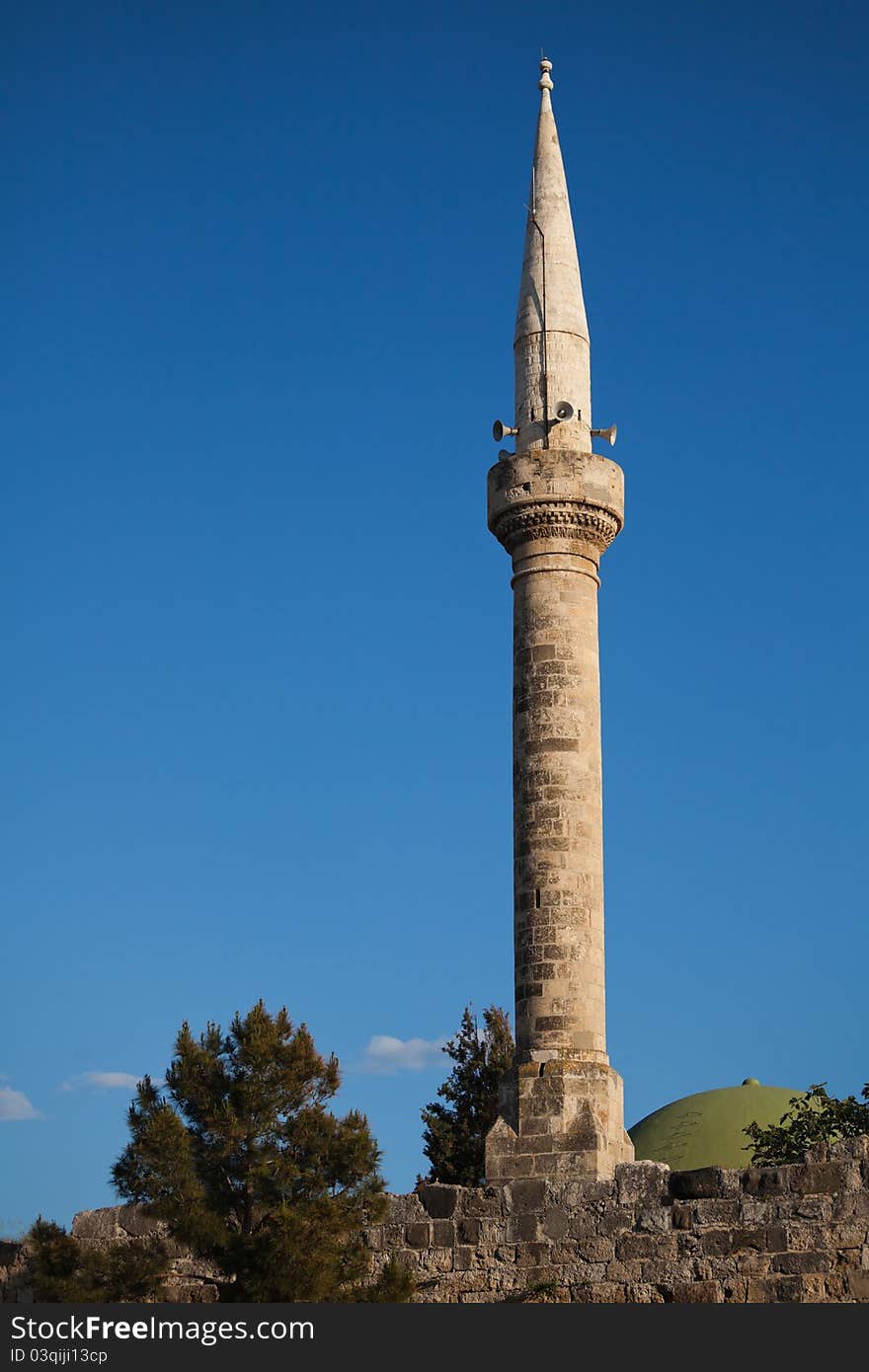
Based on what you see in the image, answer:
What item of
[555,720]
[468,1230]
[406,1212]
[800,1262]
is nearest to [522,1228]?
[468,1230]

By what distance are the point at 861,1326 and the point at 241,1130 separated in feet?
16.8

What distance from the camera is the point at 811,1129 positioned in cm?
2684

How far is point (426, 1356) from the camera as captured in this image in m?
13.7

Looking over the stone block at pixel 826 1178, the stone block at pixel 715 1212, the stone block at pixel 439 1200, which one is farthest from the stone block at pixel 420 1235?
the stone block at pixel 826 1178

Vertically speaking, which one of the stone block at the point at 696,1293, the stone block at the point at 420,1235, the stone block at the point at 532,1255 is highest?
the stone block at the point at 420,1235

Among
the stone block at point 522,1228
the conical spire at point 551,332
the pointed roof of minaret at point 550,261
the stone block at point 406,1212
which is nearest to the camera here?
the stone block at point 522,1228

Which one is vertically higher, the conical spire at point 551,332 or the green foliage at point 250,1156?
the conical spire at point 551,332

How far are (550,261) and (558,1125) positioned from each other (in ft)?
31.2

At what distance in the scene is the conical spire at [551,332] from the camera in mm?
21344

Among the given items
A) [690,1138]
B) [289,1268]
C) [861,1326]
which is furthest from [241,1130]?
[690,1138]

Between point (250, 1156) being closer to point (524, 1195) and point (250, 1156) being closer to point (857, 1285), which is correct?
point (524, 1195)

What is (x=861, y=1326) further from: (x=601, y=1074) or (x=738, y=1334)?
(x=601, y=1074)

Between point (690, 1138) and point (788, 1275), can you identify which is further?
point (690, 1138)

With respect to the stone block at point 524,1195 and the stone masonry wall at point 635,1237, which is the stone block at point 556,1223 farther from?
the stone block at point 524,1195
